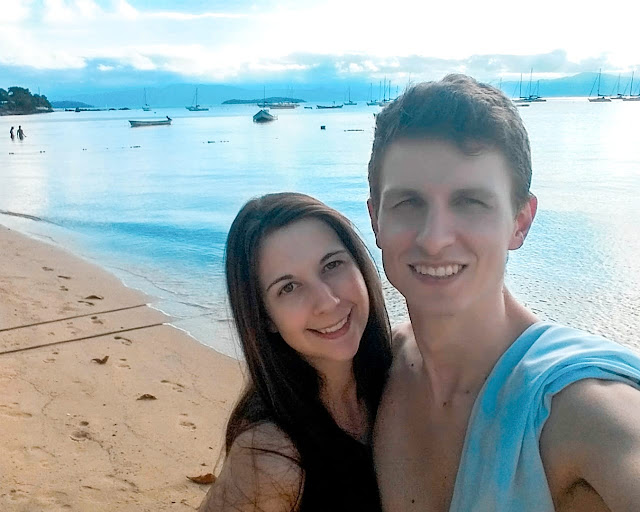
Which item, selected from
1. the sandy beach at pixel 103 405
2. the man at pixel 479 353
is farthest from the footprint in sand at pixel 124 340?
the man at pixel 479 353

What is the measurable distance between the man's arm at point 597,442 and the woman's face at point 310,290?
1.04m

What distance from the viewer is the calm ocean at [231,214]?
972 centimetres

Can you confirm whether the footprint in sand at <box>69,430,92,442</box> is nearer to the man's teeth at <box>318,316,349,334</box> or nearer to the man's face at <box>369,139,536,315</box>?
the man's teeth at <box>318,316,349,334</box>

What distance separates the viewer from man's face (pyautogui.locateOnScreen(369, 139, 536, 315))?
1938 millimetres

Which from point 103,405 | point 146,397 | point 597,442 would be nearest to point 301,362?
point 597,442

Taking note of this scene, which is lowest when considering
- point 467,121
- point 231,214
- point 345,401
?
point 231,214

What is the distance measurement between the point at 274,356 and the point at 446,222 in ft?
3.37

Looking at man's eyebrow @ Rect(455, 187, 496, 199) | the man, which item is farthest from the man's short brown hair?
man's eyebrow @ Rect(455, 187, 496, 199)

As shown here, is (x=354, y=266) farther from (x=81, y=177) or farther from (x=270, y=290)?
(x=81, y=177)

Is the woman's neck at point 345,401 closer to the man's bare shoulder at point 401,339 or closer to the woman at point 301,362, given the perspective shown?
the woman at point 301,362

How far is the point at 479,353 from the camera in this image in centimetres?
216

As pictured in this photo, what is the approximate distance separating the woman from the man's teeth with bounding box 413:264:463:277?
0.58 m

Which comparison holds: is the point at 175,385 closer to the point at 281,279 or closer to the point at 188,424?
the point at 188,424

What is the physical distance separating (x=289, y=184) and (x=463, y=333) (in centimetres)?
2573
